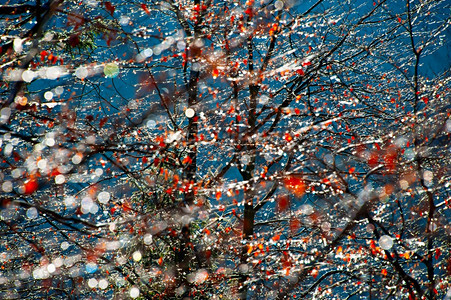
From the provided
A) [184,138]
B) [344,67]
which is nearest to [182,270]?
[184,138]

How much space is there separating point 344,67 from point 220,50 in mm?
Answer: 2637

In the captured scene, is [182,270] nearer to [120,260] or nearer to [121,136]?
[120,260]

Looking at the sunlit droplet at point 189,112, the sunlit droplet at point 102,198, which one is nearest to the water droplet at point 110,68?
the sunlit droplet at point 189,112

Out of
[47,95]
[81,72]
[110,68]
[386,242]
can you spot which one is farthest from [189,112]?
[386,242]

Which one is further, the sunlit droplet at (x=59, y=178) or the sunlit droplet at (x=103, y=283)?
the sunlit droplet at (x=103, y=283)

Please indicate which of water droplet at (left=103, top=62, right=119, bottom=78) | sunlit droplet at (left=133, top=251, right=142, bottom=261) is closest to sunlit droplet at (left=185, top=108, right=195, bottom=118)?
water droplet at (left=103, top=62, right=119, bottom=78)

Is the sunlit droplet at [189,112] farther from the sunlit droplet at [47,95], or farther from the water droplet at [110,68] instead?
the sunlit droplet at [47,95]

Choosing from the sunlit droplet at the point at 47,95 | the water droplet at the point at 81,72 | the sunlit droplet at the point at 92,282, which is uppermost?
the water droplet at the point at 81,72

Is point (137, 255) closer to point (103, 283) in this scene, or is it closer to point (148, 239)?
point (103, 283)

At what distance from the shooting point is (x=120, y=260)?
6938 mm

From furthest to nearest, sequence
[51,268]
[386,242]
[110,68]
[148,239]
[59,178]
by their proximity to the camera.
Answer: [148,239] < [51,268] < [110,68] < [59,178] < [386,242]

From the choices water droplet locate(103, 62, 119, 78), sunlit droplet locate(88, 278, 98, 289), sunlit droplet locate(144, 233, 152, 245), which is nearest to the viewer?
water droplet locate(103, 62, 119, 78)

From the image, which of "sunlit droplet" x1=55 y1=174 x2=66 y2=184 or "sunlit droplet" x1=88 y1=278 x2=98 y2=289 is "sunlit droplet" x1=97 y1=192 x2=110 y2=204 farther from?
"sunlit droplet" x1=88 y1=278 x2=98 y2=289

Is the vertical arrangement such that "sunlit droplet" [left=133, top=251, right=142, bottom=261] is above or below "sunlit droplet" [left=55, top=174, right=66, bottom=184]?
below
